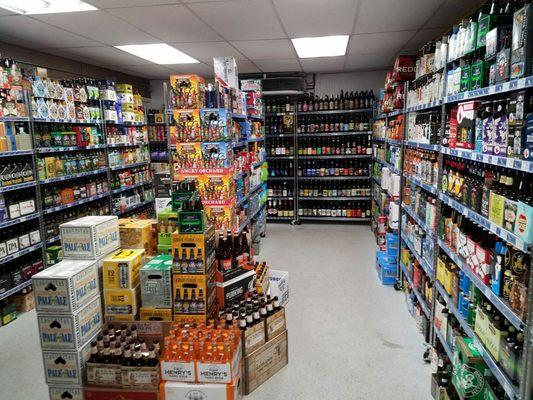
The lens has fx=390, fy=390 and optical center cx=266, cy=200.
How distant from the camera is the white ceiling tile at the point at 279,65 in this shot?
7.24m

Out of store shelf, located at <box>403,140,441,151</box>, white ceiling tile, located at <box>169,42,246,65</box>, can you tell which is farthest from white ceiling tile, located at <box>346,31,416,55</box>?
white ceiling tile, located at <box>169,42,246,65</box>

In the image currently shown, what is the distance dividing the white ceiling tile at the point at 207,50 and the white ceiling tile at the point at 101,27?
1.74 feet

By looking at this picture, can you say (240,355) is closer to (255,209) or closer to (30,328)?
(30,328)

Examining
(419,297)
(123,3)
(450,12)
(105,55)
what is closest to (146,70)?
(105,55)

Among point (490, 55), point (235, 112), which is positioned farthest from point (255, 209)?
point (490, 55)

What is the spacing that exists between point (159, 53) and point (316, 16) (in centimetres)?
310

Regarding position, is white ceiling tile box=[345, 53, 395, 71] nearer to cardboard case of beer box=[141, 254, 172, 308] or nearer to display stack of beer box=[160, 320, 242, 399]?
cardboard case of beer box=[141, 254, 172, 308]

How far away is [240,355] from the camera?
2.86 meters

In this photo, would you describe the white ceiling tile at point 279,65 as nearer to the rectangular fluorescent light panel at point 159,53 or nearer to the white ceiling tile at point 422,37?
the rectangular fluorescent light panel at point 159,53

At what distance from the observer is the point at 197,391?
2504 millimetres

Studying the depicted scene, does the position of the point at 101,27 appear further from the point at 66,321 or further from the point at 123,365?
the point at 123,365

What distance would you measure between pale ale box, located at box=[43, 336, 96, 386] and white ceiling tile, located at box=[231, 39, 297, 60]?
4549 mm

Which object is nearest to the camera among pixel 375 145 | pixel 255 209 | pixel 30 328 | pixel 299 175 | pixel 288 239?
pixel 30 328

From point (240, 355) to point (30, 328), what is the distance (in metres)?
2.65
